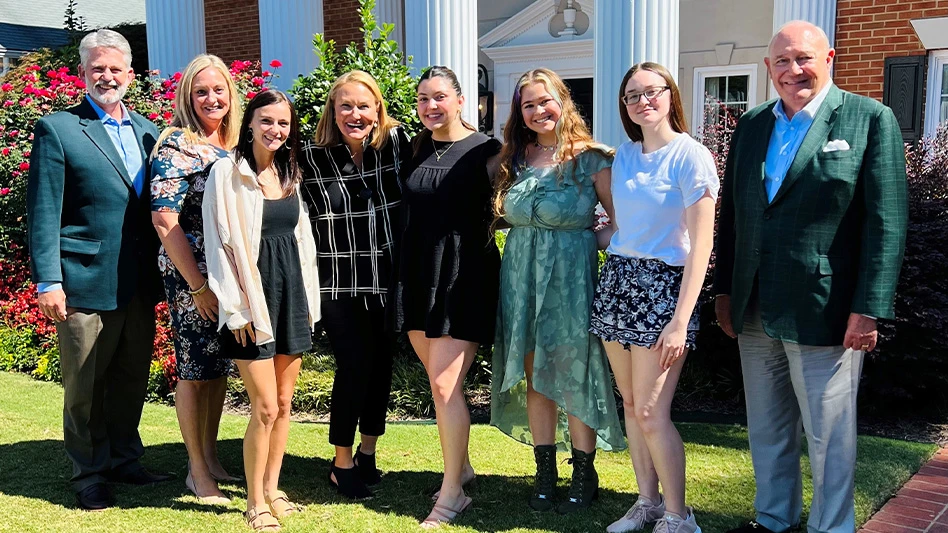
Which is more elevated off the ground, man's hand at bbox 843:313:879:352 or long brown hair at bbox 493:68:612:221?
long brown hair at bbox 493:68:612:221

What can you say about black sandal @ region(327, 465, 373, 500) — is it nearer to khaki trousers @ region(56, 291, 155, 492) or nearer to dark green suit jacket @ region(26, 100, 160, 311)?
khaki trousers @ region(56, 291, 155, 492)

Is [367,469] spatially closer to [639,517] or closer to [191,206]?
[639,517]

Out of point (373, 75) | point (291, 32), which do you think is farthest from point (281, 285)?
point (291, 32)

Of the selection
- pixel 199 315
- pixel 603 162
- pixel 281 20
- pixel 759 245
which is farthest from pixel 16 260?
pixel 759 245

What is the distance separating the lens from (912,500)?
4270 millimetres

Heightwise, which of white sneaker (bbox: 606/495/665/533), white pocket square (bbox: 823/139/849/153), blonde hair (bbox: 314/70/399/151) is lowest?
white sneaker (bbox: 606/495/665/533)

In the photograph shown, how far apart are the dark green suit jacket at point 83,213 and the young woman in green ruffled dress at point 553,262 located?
1.83 m

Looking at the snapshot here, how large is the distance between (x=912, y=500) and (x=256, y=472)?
3208 mm

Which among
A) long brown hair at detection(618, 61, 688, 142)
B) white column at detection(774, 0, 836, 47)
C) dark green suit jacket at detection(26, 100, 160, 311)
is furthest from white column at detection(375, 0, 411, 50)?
long brown hair at detection(618, 61, 688, 142)

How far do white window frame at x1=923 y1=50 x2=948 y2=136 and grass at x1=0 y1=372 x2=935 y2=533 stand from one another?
5.50 m

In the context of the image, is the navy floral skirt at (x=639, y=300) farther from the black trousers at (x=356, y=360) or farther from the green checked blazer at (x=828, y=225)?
the black trousers at (x=356, y=360)

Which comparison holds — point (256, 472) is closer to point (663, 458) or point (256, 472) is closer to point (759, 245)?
point (663, 458)

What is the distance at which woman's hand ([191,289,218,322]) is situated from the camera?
12.7 feet

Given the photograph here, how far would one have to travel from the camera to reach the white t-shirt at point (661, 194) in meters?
3.36
